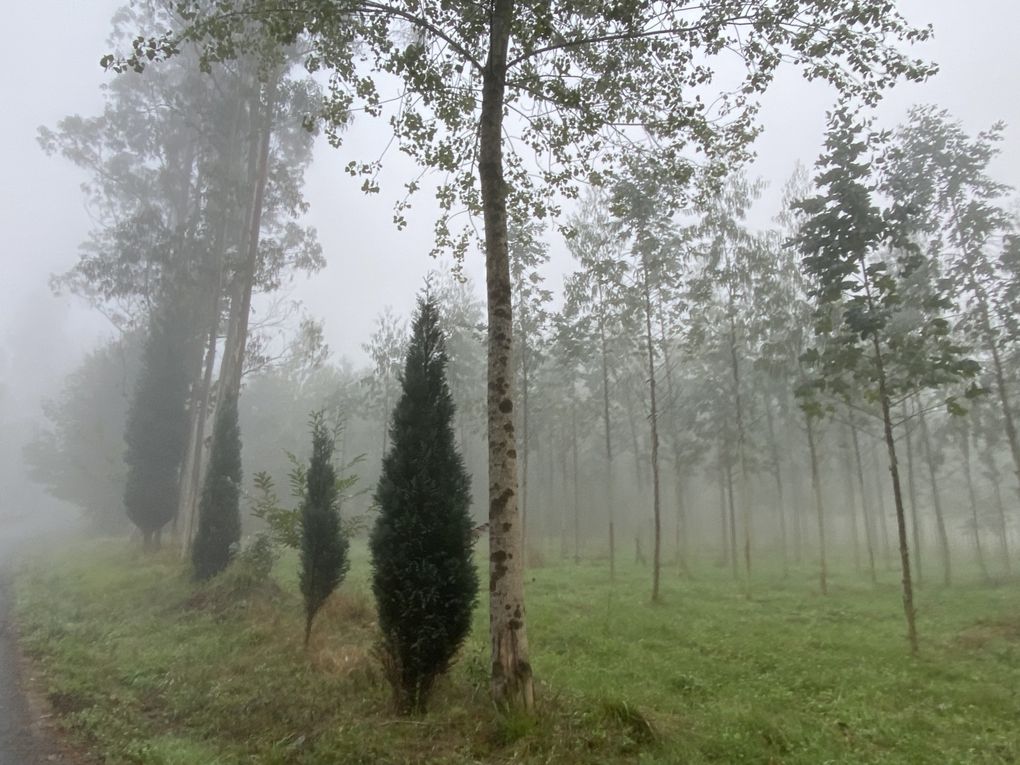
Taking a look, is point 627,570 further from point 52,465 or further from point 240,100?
point 52,465

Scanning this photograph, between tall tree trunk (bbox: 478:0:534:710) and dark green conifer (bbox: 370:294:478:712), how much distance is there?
0.57 meters

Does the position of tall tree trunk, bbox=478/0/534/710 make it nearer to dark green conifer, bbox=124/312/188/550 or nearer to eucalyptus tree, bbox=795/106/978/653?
eucalyptus tree, bbox=795/106/978/653

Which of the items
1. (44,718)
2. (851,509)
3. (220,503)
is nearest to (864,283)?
(44,718)

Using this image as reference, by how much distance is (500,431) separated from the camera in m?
6.80

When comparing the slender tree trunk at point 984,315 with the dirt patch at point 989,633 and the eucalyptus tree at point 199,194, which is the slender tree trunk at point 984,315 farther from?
the eucalyptus tree at point 199,194

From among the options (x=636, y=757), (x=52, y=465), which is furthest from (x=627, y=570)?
(x=52, y=465)

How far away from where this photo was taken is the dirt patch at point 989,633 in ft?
34.6

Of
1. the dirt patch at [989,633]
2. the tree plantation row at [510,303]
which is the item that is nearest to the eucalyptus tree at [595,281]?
the tree plantation row at [510,303]

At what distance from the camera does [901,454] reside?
36.2 m

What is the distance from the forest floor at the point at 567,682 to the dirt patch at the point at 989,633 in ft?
0.17

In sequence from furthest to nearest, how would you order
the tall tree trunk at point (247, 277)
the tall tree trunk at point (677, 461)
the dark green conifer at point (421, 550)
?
the tall tree trunk at point (247, 277) → the tall tree trunk at point (677, 461) → the dark green conifer at point (421, 550)

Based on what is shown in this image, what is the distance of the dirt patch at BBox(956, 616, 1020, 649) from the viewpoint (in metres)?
10.5

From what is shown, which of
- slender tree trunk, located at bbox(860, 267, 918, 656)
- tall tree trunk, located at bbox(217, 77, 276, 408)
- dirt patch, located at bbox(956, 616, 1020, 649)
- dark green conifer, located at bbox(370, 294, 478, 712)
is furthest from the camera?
tall tree trunk, located at bbox(217, 77, 276, 408)

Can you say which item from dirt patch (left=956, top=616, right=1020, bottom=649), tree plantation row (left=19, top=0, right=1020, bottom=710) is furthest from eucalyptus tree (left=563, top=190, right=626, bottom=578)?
dirt patch (left=956, top=616, right=1020, bottom=649)
